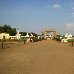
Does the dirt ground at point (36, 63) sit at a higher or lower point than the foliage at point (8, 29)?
lower

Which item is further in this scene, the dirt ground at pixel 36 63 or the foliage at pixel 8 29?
the foliage at pixel 8 29

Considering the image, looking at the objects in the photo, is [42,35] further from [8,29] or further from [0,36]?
[0,36]

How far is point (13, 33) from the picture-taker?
388ft

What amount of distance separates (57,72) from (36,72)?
813 mm

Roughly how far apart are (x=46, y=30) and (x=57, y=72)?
111 meters

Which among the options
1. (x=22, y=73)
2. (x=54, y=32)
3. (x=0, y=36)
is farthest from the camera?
(x=54, y=32)

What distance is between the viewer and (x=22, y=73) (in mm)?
7789

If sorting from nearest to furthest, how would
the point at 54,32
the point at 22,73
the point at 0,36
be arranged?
the point at 22,73
the point at 0,36
the point at 54,32

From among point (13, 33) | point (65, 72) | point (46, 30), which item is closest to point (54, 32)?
point (46, 30)

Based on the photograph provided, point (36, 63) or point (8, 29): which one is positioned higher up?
point (8, 29)

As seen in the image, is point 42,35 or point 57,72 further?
point 42,35

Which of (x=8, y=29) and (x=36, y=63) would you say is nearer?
(x=36, y=63)

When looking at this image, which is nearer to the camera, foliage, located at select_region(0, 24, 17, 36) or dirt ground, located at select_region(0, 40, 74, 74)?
dirt ground, located at select_region(0, 40, 74, 74)

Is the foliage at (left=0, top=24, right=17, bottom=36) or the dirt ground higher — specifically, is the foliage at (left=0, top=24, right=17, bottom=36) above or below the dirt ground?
above
